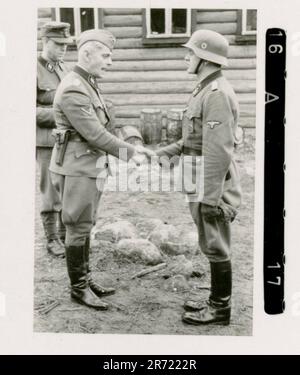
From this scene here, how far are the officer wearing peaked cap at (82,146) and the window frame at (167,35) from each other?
35 centimetres

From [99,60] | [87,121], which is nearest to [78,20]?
[99,60]

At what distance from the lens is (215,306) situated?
3.17 metres

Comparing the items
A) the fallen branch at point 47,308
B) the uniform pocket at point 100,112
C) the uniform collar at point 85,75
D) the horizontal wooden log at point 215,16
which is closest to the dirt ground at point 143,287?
the fallen branch at point 47,308

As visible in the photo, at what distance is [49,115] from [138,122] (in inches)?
25.6

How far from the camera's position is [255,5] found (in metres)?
3.20

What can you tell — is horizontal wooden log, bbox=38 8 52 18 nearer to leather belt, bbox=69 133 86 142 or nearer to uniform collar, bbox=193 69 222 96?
leather belt, bbox=69 133 86 142

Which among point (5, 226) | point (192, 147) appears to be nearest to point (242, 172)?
point (192, 147)

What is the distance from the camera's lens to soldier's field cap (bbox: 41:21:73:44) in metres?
3.19

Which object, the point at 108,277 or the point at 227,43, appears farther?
the point at 108,277
